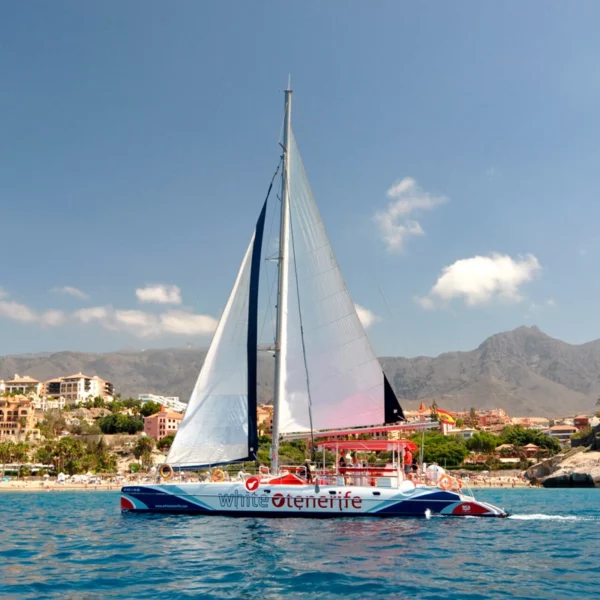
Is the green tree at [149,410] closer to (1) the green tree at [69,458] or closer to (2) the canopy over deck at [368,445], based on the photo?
(1) the green tree at [69,458]

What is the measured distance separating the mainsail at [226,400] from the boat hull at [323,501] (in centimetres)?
149

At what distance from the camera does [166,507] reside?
2620 centimetres

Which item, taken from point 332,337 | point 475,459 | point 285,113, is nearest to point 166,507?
point 332,337

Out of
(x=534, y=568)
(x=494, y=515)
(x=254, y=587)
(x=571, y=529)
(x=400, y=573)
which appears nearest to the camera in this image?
(x=254, y=587)

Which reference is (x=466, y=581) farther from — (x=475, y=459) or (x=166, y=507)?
(x=475, y=459)

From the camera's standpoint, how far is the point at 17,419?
149625 millimetres

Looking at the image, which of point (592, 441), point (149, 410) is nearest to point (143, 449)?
point (149, 410)

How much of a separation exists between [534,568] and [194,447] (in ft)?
48.9

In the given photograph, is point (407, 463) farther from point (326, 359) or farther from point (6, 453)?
point (6, 453)

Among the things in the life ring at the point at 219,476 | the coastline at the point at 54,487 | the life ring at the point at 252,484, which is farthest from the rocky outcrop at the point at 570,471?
the life ring at the point at 252,484

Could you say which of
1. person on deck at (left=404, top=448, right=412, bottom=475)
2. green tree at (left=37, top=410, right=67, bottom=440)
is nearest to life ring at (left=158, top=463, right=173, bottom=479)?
person on deck at (left=404, top=448, right=412, bottom=475)

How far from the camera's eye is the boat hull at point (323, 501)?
2511cm

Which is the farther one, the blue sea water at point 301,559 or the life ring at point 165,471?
the life ring at point 165,471

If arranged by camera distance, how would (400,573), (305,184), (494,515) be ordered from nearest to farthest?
(400,573), (494,515), (305,184)
